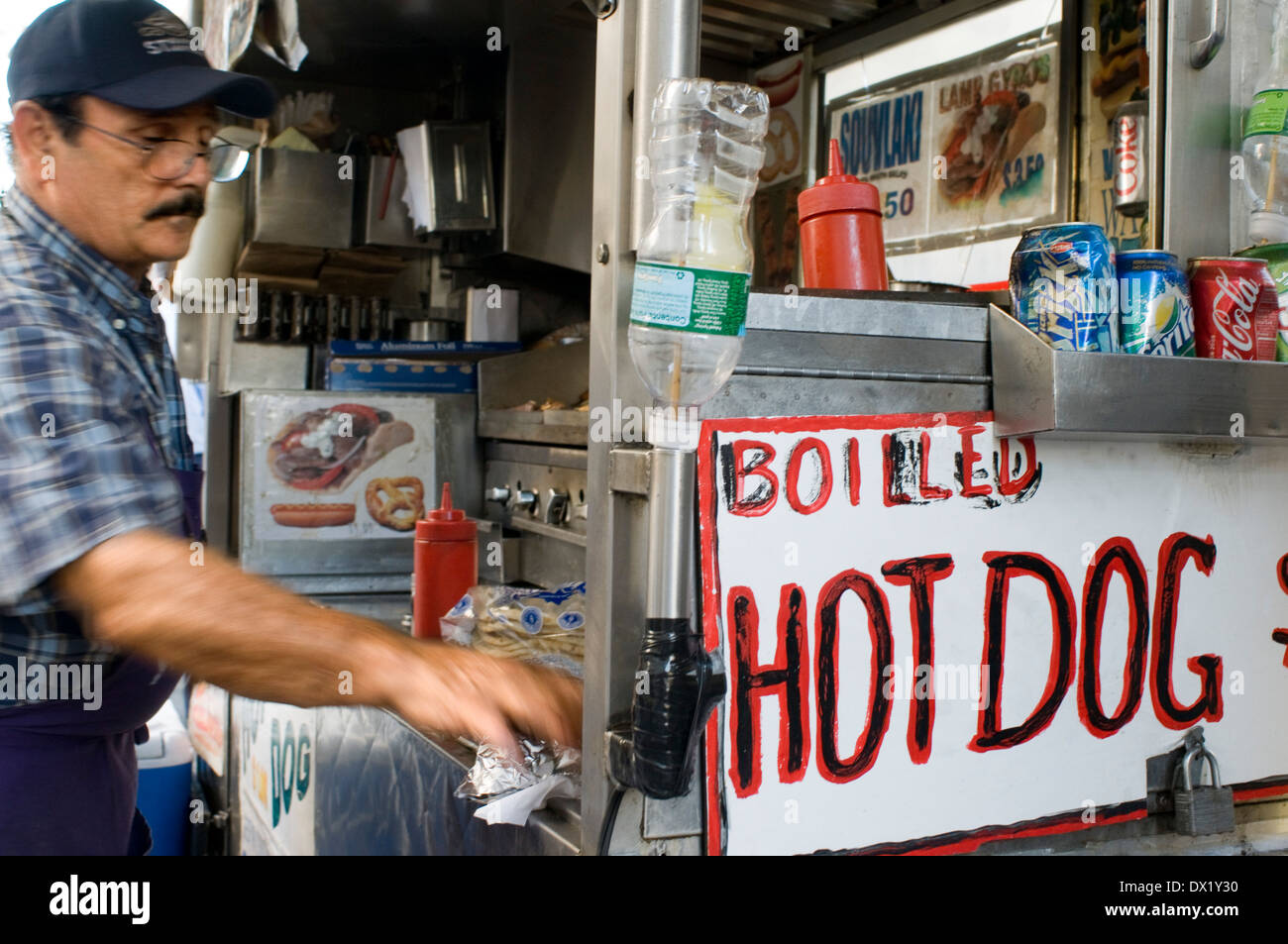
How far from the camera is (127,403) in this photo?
52.1 inches

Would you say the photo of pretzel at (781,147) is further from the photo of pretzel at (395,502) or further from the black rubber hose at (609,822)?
the black rubber hose at (609,822)

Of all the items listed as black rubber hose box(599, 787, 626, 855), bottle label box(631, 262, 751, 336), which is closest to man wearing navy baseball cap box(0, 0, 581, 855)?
black rubber hose box(599, 787, 626, 855)

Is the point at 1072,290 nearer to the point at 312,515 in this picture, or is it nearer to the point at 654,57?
the point at 654,57

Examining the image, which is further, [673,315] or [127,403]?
[127,403]

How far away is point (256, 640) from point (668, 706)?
46 cm

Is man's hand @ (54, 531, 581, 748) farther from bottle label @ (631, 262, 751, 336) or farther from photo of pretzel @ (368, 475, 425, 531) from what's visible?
photo of pretzel @ (368, 475, 425, 531)

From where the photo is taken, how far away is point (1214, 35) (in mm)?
1844

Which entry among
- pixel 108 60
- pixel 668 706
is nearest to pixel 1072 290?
pixel 668 706

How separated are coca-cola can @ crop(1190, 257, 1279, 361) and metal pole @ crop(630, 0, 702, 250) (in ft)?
2.81

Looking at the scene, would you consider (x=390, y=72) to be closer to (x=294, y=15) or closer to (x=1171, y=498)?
(x=294, y=15)

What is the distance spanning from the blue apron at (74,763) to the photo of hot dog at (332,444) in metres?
1.65

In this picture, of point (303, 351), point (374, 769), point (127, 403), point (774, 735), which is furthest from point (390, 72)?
point (774, 735)

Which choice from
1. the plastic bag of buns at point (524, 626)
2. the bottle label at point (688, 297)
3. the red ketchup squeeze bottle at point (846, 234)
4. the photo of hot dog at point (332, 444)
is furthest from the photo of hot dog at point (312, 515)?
the bottle label at point (688, 297)
